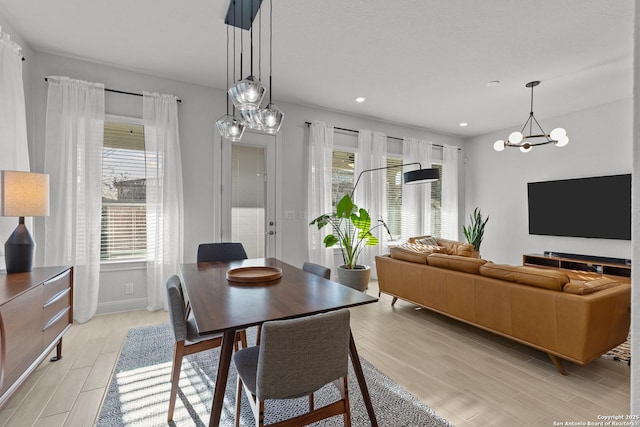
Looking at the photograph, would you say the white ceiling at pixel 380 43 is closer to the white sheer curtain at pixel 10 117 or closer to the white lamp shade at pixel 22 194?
the white sheer curtain at pixel 10 117

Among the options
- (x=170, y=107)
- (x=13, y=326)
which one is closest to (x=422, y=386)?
(x=13, y=326)

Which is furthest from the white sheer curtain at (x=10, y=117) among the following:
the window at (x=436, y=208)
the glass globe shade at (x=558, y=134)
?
the window at (x=436, y=208)

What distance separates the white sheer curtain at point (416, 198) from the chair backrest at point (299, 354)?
4.59 m

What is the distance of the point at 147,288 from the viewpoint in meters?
3.54

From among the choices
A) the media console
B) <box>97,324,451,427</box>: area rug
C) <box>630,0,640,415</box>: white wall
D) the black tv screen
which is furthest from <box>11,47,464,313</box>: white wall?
<box>630,0,640,415</box>: white wall

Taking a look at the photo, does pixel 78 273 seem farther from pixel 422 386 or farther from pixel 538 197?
pixel 538 197

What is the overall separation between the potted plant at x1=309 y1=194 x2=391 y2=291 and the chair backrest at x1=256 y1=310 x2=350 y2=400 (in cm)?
297

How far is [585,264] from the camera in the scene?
4.39 meters

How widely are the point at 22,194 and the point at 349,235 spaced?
3818 mm

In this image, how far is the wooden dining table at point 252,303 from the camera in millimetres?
1269

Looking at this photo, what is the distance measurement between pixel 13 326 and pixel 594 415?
10.8ft

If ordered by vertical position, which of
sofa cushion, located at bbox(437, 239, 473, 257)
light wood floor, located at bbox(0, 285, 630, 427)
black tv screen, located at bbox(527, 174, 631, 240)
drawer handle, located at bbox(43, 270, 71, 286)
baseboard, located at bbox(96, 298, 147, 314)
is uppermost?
black tv screen, located at bbox(527, 174, 631, 240)

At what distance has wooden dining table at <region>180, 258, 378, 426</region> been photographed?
1.27m

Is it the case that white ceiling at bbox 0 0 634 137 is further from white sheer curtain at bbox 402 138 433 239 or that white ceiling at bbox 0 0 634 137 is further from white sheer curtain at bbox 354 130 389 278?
white sheer curtain at bbox 402 138 433 239
